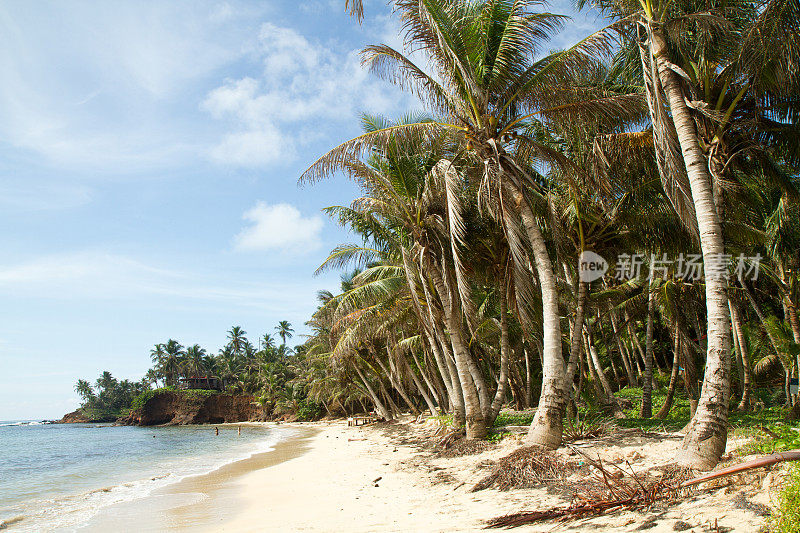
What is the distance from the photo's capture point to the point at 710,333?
5664mm

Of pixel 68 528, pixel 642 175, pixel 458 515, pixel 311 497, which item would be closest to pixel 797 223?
pixel 642 175

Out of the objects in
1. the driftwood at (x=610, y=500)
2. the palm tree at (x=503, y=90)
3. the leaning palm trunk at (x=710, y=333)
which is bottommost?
the driftwood at (x=610, y=500)

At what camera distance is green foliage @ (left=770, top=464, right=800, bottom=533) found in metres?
3.21

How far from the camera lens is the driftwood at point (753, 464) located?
420cm

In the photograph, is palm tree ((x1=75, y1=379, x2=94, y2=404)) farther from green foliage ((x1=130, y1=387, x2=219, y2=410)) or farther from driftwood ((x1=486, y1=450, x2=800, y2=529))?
driftwood ((x1=486, y1=450, x2=800, y2=529))

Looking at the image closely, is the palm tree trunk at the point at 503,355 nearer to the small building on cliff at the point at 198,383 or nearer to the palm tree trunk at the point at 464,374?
the palm tree trunk at the point at 464,374

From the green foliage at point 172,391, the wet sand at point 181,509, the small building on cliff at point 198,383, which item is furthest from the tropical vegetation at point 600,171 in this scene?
the small building on cliff at point 198,383

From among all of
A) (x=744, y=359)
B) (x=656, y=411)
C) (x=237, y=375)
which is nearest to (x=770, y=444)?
(x=744, y=359)

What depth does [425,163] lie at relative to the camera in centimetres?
1252

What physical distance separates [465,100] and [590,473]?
712cm

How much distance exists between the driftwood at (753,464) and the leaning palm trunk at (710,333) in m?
0.59

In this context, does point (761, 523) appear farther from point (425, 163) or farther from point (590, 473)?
point (425, 163)

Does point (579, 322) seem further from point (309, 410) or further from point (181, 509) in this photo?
point (309, 410)

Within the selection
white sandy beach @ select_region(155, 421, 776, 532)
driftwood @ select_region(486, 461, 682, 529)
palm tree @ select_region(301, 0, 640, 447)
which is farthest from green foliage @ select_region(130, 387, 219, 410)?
driftwood @ select_region(486, 461, 682, 529)
